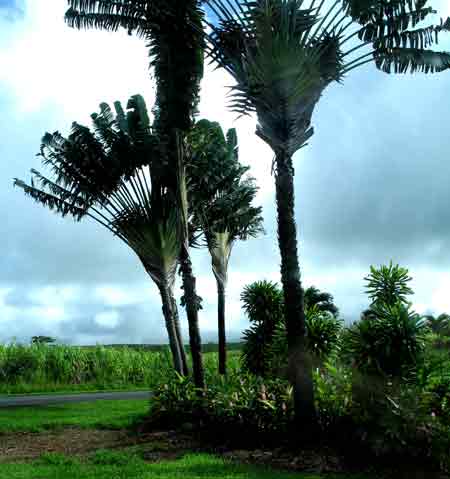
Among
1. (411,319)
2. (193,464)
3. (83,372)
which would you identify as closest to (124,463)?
(193,464)

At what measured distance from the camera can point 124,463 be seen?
9117mm

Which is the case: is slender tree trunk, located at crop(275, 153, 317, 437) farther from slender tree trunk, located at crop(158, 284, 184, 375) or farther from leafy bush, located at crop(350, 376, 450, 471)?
slender tree trunk, located at crop(158, 284, 184, 375)

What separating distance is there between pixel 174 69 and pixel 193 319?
235 inches

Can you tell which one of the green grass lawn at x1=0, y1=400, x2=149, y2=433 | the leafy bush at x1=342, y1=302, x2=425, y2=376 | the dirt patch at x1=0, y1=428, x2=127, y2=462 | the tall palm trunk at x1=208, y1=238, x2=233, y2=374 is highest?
the tall palm trunk at x1=208, y1=238, x2=233, y2=374

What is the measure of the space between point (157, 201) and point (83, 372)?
13.9m

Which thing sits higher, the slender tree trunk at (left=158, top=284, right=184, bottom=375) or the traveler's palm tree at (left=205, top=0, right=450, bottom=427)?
the traveler's palm tree at (left=205, top=0, right=450, bottom=427)

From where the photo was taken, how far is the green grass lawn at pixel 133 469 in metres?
8.07

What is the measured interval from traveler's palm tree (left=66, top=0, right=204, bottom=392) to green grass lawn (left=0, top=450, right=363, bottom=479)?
14.0 ft

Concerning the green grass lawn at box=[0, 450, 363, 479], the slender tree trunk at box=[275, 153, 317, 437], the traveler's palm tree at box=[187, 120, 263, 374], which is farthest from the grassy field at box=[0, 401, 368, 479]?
the traveler's palm tree at box=[187, 120, 263, 374]

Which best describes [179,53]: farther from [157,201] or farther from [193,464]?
[193,464]

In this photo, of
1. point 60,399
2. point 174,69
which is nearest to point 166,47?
point 174,69

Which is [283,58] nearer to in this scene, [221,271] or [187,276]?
[187,276]

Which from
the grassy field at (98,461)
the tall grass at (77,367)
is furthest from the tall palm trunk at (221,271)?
the grassy field at (98,461)

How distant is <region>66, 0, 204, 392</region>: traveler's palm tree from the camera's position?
1368 centimetres
